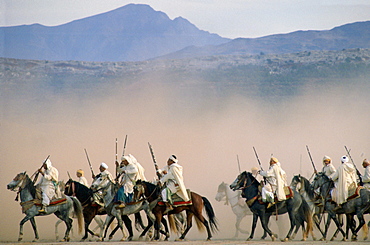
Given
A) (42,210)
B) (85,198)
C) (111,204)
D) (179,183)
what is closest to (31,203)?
(42,210)

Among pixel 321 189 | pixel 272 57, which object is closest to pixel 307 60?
pixel 272 57

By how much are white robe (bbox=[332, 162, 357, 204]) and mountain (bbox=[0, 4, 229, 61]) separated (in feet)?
86.8

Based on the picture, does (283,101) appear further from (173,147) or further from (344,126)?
(173,147)

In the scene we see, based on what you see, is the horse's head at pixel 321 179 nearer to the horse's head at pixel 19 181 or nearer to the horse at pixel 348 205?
the horse at pixel 348 205

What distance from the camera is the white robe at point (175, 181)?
53.2ft

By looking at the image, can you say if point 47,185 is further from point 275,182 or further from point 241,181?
point 275,182

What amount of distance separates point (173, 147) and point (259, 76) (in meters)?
10.7

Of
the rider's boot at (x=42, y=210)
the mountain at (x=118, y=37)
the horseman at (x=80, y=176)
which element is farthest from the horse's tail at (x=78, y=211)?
the mountain at (x=118, y=37)

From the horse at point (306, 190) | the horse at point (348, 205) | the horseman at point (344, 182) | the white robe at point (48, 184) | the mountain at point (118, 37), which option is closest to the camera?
the horse at point (348, 205)

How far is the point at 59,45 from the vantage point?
145 ft

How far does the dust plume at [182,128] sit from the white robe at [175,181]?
1261 cm

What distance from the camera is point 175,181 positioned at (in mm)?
16375

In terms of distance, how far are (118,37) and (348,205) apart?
32.0 m

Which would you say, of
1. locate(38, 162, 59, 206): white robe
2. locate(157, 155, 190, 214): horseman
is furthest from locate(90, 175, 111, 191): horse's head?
locate(157, 155, 190, 214): horseman
